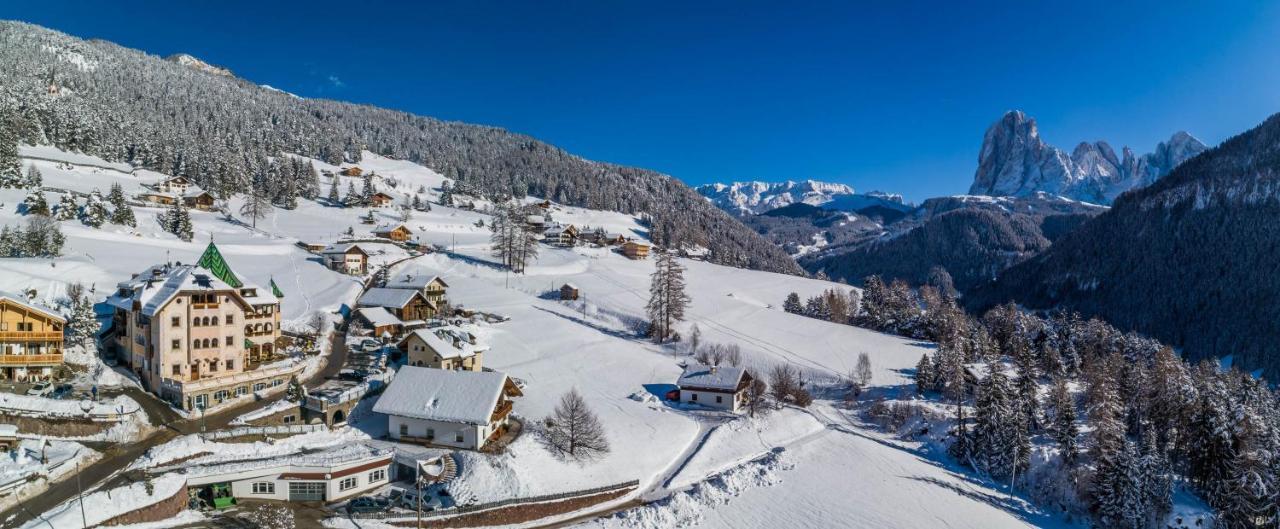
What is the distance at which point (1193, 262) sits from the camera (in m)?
137

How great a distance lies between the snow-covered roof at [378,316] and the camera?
198 feet

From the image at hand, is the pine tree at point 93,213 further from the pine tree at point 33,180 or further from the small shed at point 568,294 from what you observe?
the small shed at point 568,294

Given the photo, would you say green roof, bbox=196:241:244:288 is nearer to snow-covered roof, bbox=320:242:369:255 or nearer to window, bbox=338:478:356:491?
window, bbox=338:478:356:491

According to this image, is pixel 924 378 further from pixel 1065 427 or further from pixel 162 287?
pixel 162 287

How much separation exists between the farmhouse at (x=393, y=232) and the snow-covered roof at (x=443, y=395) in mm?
68394

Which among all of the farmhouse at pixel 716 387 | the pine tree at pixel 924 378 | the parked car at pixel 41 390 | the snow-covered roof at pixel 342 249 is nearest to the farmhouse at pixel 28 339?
the parked car at pixel 41 390

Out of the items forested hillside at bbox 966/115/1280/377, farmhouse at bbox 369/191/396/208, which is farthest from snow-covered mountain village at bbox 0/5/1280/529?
farmhouse at bbox 369/191/396/208

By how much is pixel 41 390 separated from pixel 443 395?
71.4 ft

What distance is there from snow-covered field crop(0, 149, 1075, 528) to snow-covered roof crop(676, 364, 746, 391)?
8.70 ft

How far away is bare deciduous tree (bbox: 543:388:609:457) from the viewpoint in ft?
131

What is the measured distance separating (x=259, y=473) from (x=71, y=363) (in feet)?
62.8

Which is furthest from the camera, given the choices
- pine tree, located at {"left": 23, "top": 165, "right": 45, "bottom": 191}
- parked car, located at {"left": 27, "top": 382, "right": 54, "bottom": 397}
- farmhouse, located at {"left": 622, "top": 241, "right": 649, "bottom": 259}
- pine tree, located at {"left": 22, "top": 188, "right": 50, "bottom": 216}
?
farmhouse, located at {"left": 622, "top": 241, "right": 649, "bottom": 259}

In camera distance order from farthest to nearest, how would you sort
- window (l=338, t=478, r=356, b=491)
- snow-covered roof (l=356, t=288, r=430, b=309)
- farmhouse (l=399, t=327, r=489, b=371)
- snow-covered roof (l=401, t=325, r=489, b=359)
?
snow-covered roof (l=356, t=288, r=430, b=309) → snow-covered roof (l=401, t=325, r=489, b=359) → farmhouse (l=399, t=327, r=489, b=371) → window (l=338, t=478, r=356, b=491)

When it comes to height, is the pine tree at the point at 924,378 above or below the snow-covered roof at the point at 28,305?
below
